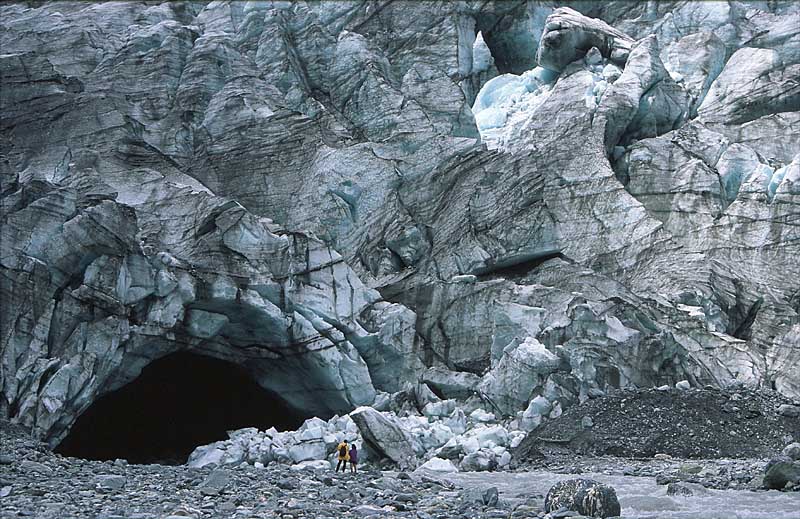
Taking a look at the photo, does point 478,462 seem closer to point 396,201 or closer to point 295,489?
point 295,489

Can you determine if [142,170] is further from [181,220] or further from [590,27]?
[590,27]

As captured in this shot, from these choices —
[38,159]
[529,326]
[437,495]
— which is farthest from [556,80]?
[437,495]

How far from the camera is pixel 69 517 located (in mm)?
11391

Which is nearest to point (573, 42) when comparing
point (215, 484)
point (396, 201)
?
point (396, 201)

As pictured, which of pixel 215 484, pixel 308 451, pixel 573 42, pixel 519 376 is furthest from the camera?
pixel 573 42

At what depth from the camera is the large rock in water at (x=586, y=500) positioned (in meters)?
12.1

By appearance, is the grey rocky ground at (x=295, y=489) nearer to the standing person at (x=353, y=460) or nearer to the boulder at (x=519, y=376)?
the standing person at (x=353, y=460)

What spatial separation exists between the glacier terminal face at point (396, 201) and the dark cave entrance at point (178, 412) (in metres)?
1.53

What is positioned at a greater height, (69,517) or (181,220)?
(181,220)

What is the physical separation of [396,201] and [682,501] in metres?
22.3

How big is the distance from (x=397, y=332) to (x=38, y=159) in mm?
13928

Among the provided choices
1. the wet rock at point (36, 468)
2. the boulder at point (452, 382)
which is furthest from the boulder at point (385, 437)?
the wet rock at point (36, 468)

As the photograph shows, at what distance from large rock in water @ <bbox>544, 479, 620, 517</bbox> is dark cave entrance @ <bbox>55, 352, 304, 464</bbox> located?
62.1 ft

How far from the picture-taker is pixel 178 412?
107 feet
